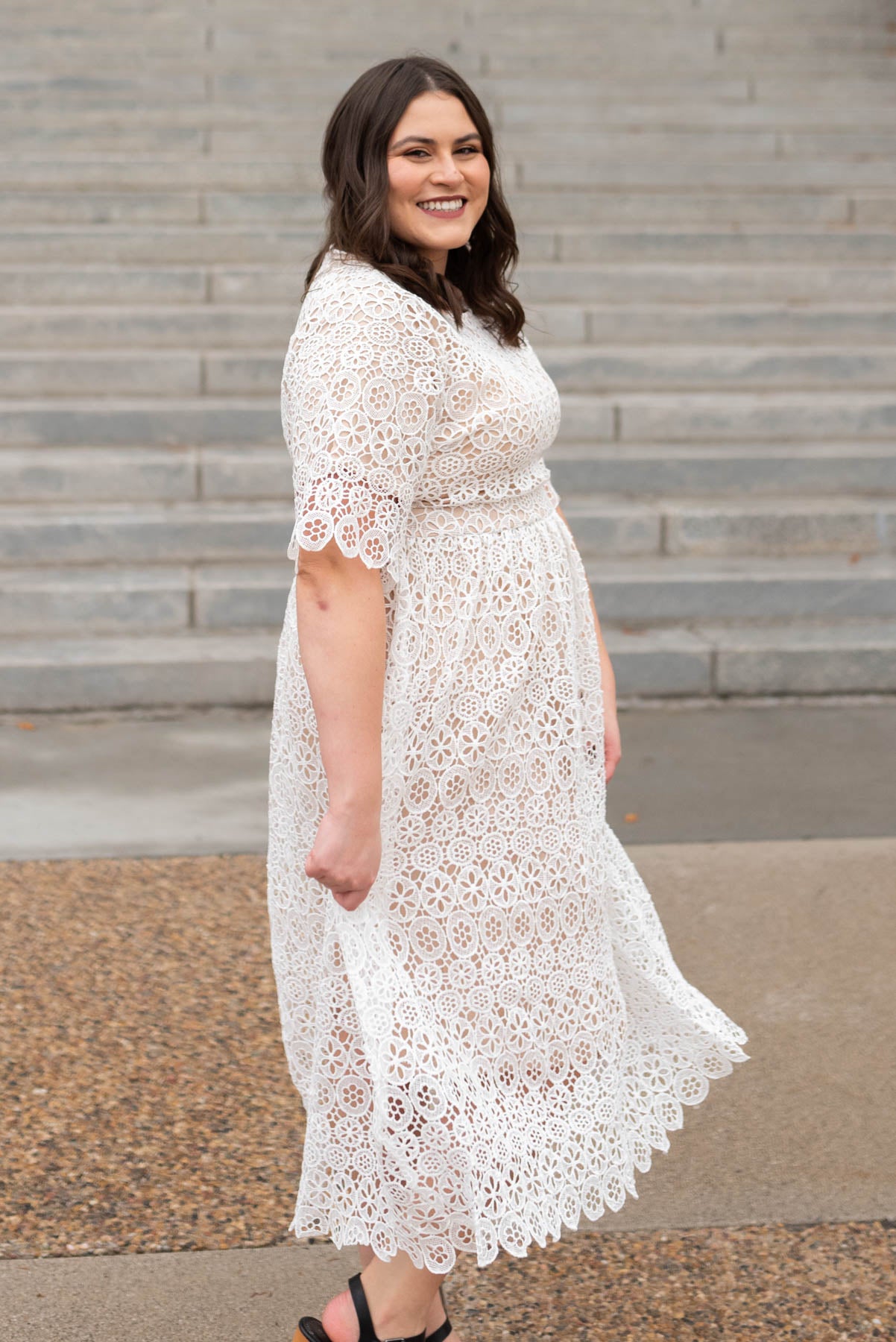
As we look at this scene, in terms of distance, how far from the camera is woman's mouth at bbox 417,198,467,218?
220cm

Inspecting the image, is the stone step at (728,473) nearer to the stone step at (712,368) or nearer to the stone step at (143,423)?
the stone step at (143,423)

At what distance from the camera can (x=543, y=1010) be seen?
2.25m

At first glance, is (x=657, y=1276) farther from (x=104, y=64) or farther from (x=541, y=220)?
(x=104, y=64)

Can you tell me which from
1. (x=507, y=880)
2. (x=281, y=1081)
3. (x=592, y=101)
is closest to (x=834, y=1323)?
(x=507, y=880)

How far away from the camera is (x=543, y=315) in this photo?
6.69 m

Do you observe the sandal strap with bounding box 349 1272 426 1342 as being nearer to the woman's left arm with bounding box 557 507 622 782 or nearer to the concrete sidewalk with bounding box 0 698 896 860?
the woman's left arm with bounding box 557 507 622 782

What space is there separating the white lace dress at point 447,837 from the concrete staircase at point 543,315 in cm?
406

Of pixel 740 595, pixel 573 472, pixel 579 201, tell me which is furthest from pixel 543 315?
pixel 579 201

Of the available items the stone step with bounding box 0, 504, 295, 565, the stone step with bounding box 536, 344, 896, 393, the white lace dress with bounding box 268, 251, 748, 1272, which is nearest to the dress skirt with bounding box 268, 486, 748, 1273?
the white lace dress with bounding box 268, 251, 748, 1272

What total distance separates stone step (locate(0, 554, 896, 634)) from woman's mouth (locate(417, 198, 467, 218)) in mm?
4360

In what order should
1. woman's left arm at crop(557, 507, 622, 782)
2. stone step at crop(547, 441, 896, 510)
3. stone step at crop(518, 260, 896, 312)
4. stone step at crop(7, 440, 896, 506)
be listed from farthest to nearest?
stone step at crop(518, 260, 896, 312), stone step at crop(547, 441, 896, 510), stone step at crop(7, 440, 896, 506), woman's left arm at crop(557, 507, 622, 782)

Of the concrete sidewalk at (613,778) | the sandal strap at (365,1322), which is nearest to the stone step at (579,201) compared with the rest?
the concrete sidewalk at (613,778)

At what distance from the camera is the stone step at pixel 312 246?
8.73m

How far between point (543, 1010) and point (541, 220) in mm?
7634
